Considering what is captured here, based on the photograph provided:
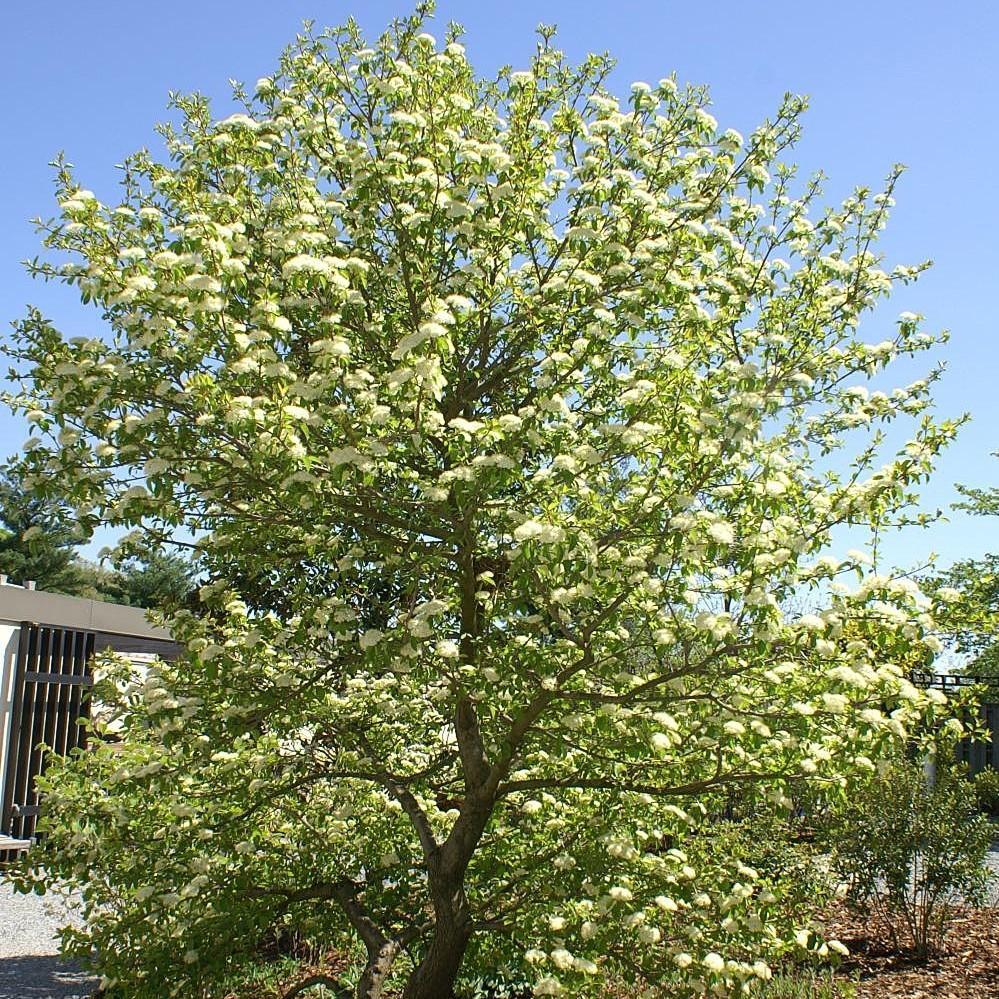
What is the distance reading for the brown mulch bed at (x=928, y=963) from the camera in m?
6.24

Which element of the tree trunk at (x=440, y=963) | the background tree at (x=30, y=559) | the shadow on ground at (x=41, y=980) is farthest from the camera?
the background tree at (x=30, y=559)

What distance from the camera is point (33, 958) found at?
751 cm

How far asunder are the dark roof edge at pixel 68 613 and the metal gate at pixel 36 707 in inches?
10.3

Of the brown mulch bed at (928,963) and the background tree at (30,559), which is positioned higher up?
the background tree at (30,559)

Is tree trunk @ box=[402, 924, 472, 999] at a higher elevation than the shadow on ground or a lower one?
higher

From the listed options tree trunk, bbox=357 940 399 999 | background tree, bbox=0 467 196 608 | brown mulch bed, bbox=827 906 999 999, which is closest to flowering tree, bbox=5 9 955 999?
tree trunk, bbox=357 940 399 999

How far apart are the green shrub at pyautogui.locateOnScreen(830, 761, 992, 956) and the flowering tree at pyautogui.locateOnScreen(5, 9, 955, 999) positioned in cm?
218

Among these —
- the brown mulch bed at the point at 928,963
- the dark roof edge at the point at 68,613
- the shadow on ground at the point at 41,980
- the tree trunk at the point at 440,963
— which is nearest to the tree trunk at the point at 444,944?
the tree trunk at the point at 440,963

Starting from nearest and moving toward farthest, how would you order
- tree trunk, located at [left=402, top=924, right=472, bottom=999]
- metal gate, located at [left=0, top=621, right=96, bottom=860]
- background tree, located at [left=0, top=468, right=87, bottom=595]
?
1. tree trunk, located at [left=402, top=924, right=472, bottom=999]
2. metal gate, located at [left=0, top=621, right=96, bottom=860]
3. background tree, located at [left=0, top=468, right=87, bottom=595]

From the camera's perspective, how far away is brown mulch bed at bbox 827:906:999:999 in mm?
6238

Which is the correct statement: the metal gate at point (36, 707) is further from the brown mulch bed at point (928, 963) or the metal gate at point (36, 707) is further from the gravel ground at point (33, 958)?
the brown mulch bed at point (928, 963)

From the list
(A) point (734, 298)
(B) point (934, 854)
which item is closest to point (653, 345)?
(A) point (734, 298)

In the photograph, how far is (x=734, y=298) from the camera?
4.48m

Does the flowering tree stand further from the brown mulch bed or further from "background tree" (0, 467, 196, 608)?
"background tree" (0, 467, 196, 608)
